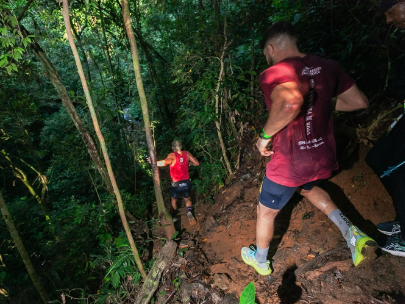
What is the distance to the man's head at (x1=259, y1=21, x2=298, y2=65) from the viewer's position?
1.93 metres

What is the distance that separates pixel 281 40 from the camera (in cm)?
195

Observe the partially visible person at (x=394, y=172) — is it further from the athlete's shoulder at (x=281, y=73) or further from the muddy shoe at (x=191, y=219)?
the muddy shoe at (x=191, y=219)

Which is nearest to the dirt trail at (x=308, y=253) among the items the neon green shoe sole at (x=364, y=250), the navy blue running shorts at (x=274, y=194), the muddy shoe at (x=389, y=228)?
the muddy shoe at (x=389, y=228)

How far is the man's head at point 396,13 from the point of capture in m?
2.79

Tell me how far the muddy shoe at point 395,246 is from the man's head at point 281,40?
1997mm

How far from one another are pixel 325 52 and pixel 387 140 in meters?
2.21

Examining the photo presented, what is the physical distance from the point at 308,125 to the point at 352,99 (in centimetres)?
58

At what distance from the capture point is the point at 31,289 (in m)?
5.47

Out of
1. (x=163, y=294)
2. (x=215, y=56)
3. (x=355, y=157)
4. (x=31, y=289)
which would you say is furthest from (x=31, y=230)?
(x=355, y=157)

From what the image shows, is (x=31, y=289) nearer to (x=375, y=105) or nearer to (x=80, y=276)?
(x=80, y=276)

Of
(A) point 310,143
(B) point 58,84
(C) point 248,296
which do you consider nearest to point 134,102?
(B) point 58,84

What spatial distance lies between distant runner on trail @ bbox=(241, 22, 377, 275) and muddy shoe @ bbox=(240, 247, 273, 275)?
43cm

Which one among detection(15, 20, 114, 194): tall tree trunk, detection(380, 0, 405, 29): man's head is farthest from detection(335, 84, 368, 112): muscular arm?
detection(15, 20, 114, 194): tall tree trunk

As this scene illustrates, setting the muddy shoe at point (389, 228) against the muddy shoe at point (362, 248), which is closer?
the muddy shoe at point (362, 248)
